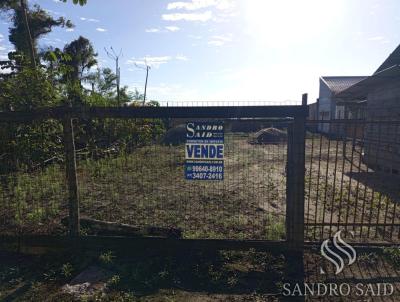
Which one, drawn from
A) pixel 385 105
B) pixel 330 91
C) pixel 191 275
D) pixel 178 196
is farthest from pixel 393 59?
pixel 330 91

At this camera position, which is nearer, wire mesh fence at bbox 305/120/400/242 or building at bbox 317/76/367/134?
wire mesh fence at bbox 305/120/400/242

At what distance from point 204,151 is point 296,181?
56.5 inches

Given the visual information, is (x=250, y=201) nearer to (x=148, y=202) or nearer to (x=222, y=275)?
(x=148, y=202)

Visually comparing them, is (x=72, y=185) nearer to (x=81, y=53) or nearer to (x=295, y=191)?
(x=295, y=191)

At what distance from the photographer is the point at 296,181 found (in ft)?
13.9

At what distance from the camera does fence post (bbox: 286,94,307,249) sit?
414 cm

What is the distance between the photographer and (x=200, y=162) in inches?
175

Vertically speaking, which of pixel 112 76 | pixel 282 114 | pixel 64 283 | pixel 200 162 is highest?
pixel 112 76

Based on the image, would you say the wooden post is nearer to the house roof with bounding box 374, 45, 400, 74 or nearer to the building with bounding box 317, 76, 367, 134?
the house roof with bounding box 374, 45, 400, 74

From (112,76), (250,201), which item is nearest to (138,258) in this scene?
(250,201)

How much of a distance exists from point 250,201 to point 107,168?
4.68m

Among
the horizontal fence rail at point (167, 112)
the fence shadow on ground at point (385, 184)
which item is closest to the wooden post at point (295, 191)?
the horizontal fence rail at point (167, 112)

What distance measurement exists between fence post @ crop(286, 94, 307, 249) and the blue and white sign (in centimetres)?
102

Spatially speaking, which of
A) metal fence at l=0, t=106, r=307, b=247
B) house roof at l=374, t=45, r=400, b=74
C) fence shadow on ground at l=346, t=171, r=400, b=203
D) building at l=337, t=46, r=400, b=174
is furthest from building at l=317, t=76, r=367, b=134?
metal fence at l=0, t=106, r=307, b=247
